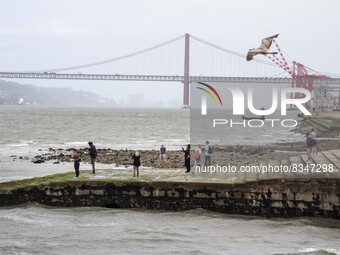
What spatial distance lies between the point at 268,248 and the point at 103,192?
6.76m

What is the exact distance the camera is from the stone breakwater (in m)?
17.2

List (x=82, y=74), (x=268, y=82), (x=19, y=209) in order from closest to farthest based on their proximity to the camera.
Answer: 1. (x=19, y=209)
2. (x=268, y=82)
3. (x=82, y=74)

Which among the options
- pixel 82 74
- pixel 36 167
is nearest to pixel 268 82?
pixel 82 74

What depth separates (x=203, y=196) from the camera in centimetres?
1827

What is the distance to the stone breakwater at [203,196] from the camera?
1716 cm

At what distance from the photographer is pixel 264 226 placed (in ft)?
54.7

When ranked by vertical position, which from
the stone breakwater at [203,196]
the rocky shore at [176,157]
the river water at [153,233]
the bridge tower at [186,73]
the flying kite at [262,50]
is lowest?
the river water at [153,233]

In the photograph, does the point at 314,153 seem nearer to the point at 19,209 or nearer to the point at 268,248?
the point at 268,248

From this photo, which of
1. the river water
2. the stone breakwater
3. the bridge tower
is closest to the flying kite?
the stone breakwater

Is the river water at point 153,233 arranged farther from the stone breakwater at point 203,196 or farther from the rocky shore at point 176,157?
the rocky shore at point 176,157

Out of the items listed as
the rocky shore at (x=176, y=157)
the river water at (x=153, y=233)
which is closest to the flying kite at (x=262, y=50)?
the river water at (x=153, y=233)

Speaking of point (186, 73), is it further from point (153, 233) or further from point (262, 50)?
point (153, 233)

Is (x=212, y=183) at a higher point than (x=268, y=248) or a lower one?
higher

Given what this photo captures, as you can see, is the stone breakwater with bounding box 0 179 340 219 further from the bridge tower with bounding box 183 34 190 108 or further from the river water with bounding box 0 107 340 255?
the bridge tower with bounding box 183 34 190 108
